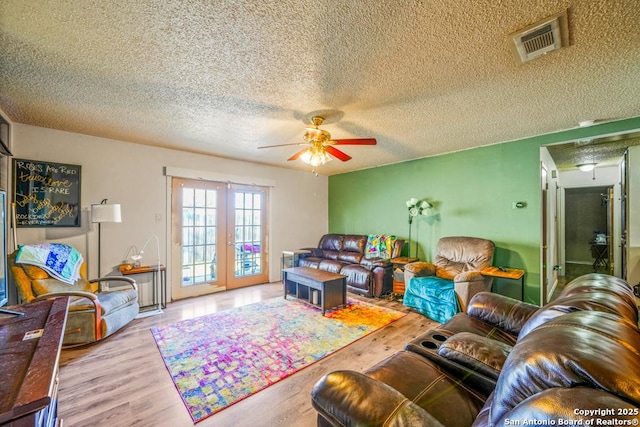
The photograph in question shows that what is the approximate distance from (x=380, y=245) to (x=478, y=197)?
187 centimetres

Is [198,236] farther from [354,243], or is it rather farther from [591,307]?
[591,307]

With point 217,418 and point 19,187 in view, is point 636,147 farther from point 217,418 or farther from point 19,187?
point 19,187

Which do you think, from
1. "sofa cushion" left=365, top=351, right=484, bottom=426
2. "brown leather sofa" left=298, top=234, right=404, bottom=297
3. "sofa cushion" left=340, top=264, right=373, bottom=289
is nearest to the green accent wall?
"brown leather sofa" left=298, top=234, right=404, bottom=297

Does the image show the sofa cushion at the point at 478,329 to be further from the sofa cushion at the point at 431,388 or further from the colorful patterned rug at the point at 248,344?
the colorful patterned rug at the point at 248,344

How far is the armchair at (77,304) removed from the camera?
265 centimetres

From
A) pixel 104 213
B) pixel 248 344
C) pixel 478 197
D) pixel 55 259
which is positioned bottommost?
pixel 248 344

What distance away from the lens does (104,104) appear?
2633 mm

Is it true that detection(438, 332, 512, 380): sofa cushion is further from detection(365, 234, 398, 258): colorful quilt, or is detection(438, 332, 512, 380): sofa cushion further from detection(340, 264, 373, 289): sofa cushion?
detection(365, 234, 398, 258): colorful quilt

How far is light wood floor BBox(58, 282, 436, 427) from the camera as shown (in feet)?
5.79

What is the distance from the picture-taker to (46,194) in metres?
3.29

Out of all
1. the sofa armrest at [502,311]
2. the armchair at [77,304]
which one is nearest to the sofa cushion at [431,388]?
the sofa armrest at [502,311]

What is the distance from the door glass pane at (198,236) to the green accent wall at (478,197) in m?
3.19

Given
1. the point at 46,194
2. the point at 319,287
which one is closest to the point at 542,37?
the point at 319,287

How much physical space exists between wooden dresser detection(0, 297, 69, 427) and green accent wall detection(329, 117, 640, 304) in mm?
4663
